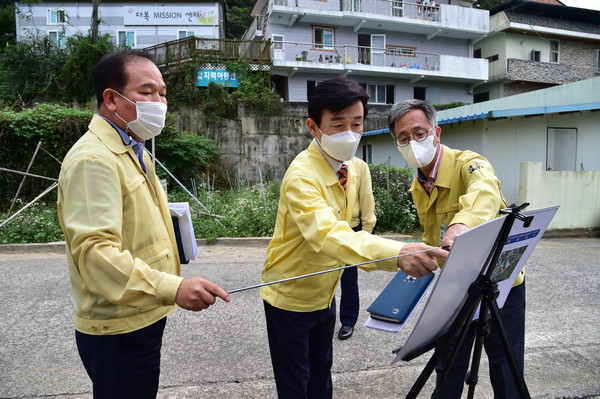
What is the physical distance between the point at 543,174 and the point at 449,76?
1487 centimetres

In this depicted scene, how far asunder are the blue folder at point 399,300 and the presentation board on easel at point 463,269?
187mm

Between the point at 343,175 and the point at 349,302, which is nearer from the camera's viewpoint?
the point at 343,175

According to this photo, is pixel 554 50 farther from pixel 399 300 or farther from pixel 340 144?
pixel 399 300

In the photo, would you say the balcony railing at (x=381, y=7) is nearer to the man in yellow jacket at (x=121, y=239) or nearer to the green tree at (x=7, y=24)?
the green tree at (x=7, y=24)

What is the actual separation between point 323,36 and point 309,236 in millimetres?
22024

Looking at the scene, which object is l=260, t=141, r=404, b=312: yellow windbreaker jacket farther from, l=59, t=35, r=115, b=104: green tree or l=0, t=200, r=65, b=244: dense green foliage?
l=59, t=35, r=115, b=104: green tree

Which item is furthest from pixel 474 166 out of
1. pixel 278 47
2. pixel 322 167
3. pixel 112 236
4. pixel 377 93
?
pixel 377 93

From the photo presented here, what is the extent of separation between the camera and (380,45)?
22.7 metres

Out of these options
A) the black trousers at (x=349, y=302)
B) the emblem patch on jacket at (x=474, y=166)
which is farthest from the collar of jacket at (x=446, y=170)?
the black trousers at (x=349, y=302)

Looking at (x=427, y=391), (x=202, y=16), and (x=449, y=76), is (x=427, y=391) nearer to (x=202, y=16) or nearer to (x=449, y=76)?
(x=449, y=76)

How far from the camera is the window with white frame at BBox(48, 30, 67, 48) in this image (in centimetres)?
2094

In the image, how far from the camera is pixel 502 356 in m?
2.18

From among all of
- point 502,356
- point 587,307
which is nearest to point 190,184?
point 587,307

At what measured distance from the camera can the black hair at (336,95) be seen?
6.23 feet
